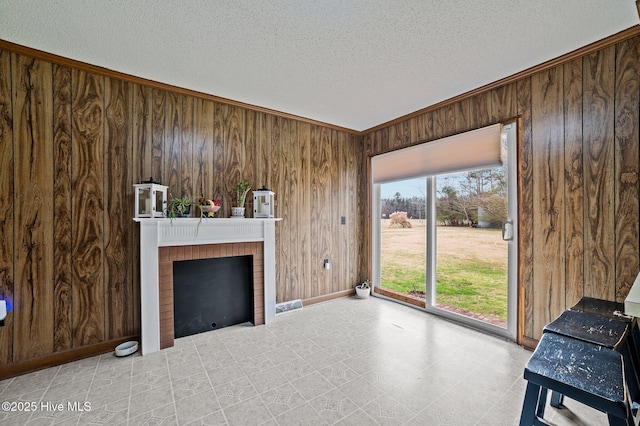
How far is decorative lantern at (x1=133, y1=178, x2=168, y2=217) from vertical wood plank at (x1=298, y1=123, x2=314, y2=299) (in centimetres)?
172

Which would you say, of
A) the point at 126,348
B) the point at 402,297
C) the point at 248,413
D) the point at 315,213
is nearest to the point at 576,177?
the point at 402,297

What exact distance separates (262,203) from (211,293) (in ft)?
3.76

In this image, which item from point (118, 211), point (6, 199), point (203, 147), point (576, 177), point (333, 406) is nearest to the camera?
point (333, 406)

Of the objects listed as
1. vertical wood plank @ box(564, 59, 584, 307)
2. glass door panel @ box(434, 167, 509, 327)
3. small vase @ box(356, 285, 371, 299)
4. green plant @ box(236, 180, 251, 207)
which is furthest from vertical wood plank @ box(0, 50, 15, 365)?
vertical wood plank @ box(564, 59, 584, 307)

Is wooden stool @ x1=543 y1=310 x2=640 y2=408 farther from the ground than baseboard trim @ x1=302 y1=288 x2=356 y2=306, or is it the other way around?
wooden stool @ x1=543 y1=310 x2=640 y2=408

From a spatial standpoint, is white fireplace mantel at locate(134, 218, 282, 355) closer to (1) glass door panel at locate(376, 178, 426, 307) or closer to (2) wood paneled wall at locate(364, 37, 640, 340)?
(1) glass door panel at locate(376, 178, 426, 307)

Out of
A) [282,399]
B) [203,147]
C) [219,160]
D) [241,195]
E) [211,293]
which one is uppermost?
[203,147]

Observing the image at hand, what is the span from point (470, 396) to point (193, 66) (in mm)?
3419

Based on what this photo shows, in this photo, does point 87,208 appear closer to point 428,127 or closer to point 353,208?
point 353,208

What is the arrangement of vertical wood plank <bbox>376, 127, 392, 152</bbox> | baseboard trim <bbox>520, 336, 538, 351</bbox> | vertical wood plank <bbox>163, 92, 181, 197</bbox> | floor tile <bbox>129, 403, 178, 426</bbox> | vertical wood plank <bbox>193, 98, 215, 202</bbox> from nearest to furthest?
floor tile <bbox>129, 403, 178, 426</bbox>, baseboard trim <bbox>520, 336, 538, 351</bbox>, vertical wood plank <bbox>163, 92, 181, 197</bbox>, vertical wood plank <bbox>193, 98, 215, 202</bbox>, vertical wood plank <bbox>376, 127, 392, 152</bbox>

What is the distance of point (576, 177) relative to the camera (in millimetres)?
2275

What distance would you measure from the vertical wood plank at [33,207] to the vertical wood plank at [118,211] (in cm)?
38

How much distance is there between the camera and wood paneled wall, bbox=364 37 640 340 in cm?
205

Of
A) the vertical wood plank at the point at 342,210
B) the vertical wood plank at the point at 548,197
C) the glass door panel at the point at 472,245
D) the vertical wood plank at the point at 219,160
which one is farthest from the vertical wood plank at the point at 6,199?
the vertical wood plank at the point at 548,197
